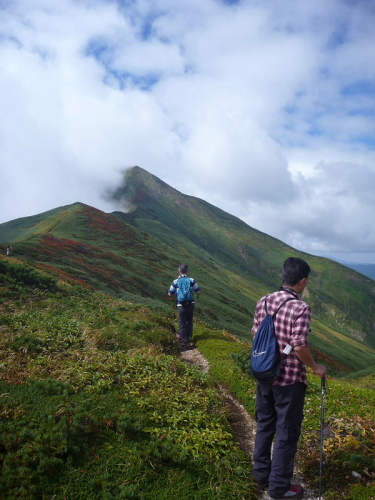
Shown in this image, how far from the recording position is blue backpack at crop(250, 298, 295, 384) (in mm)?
5738

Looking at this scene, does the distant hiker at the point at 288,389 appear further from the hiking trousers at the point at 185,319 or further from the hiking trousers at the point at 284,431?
the hiking trousers at the point at 185,319

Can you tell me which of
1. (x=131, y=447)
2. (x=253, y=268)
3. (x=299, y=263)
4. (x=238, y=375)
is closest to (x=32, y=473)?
(x=131, y=447)

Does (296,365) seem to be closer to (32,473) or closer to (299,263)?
(299,263)

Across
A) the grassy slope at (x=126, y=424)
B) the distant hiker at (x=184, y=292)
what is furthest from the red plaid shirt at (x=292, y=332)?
the distant hiker at (x=184, y=292)

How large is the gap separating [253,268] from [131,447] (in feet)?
624

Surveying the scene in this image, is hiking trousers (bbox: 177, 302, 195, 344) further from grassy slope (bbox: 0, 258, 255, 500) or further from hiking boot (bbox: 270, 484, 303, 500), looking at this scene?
hiking boot (bbox: 270, 484, 303, 500)

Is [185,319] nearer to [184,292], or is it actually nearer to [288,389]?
[184,292]

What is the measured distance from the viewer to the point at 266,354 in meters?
5.85

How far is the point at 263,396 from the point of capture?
612cm

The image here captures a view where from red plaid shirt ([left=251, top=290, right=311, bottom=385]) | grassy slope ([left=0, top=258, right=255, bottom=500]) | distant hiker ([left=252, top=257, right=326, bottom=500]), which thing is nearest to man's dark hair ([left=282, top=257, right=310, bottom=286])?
distant hiker ([left=252, top=257, right=326, bottom=500])

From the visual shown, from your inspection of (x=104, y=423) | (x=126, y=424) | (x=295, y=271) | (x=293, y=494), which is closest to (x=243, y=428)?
(x=293, y=494)

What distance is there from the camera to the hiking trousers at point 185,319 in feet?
49.7

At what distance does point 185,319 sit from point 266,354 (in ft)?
32.7

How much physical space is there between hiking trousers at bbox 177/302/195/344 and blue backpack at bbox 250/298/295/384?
30.0 feet
